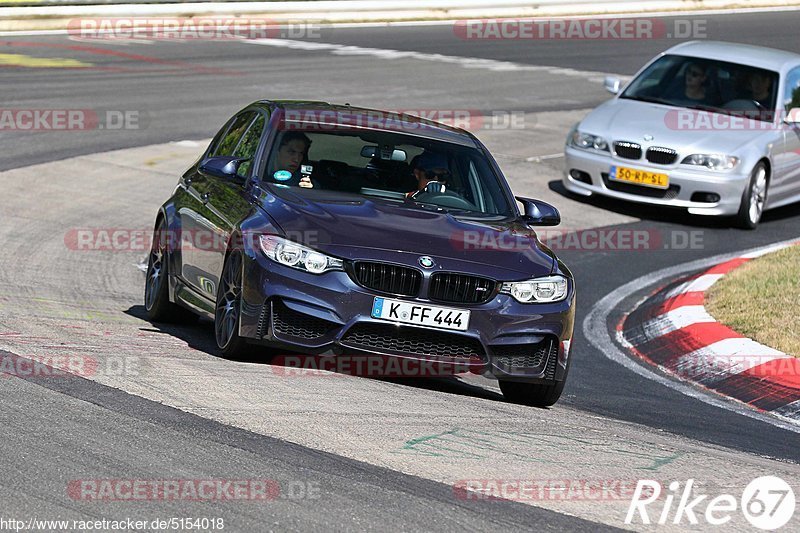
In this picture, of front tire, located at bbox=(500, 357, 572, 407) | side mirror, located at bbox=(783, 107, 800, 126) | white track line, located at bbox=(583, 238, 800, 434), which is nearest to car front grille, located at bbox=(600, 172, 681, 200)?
white track line, located at bbox=(583, 238, 800, 434)

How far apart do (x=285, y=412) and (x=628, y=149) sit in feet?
32.5

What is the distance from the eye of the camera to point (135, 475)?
5.21m

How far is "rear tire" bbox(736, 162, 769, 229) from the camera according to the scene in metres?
15.6

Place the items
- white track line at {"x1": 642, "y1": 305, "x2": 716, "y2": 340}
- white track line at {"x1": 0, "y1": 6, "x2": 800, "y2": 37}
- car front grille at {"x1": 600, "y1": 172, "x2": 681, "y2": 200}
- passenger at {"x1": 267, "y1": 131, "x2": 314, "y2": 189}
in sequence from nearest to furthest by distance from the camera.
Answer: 1. passenger at {"x1": 267, "y1": 131, "x2": 314, "y2": 189}
2. white track line at {"x1": 642, "y1": 305, "x2": 716, "y2": 340}
3. car front grille at {"x1": 600, "y1": 172, "x2": 681, "y2": 200}
4. white track line at {"x1": 0, "y1": 6, "x2": 800, "y2": 37}

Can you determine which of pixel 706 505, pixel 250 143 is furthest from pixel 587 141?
pixel 706 505

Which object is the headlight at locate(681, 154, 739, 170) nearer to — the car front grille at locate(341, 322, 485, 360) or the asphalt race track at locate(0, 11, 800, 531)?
the asphalt race track at locate(0, 11, 800, 531)

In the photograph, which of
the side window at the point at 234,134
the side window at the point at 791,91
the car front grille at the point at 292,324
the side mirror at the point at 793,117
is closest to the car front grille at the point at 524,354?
the car front grille at the point at 292,324

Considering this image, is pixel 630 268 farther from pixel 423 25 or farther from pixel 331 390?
pixel 423 25

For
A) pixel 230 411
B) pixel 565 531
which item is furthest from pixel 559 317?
pixel 565 531

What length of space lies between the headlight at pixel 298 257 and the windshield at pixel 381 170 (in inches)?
37.4

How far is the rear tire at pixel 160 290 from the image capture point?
920cm

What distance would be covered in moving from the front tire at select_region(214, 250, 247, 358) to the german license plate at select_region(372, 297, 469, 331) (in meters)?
0.76

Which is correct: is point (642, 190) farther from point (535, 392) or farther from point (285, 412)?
point (285, 412)

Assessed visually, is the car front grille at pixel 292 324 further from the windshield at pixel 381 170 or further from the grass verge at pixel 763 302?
the grass verge at pixel 763 302
